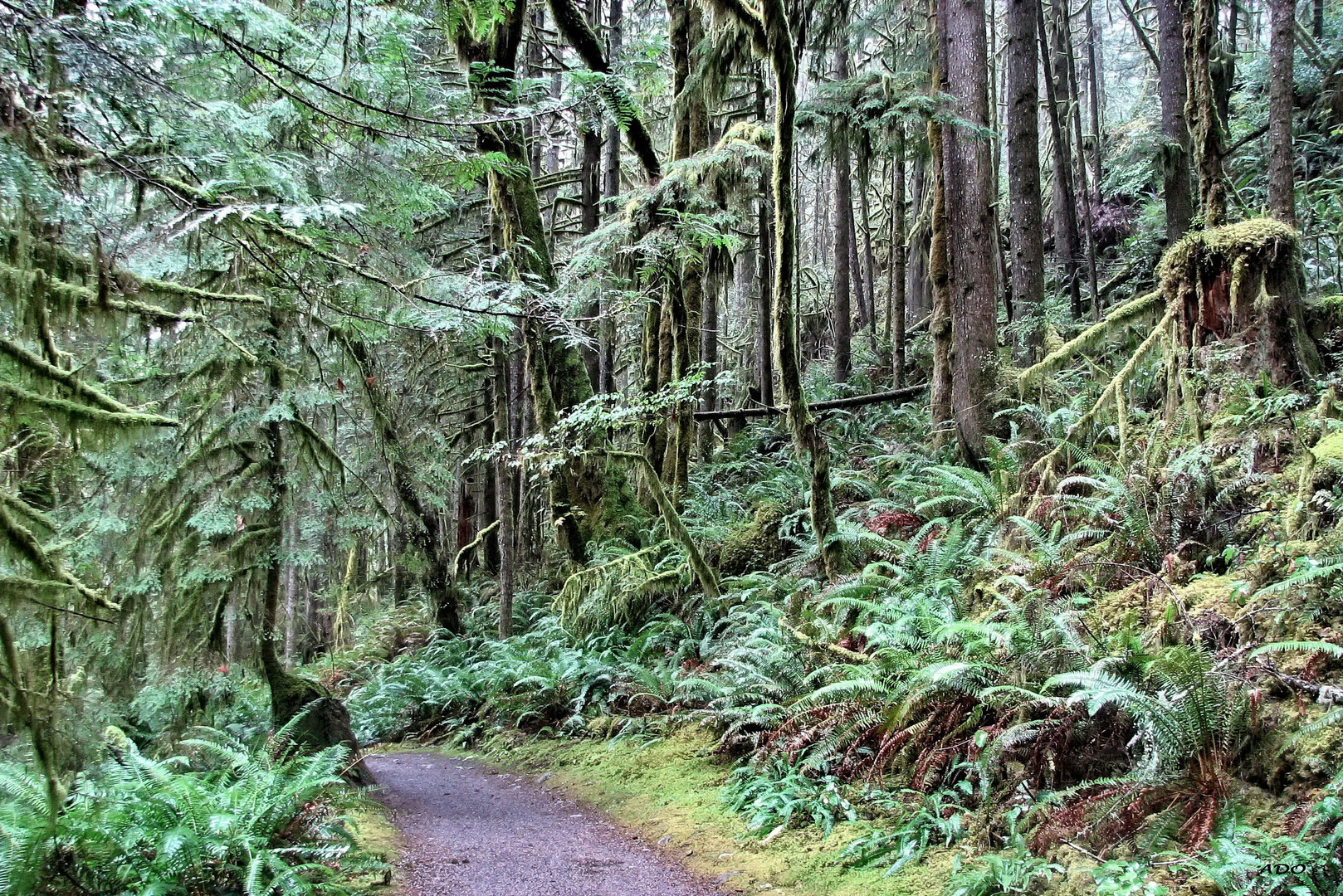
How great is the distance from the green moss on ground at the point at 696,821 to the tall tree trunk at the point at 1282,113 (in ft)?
29.1

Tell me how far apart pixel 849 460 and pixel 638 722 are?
6.16 meters

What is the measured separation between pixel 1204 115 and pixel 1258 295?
5.61 ft

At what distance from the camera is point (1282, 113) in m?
9.26

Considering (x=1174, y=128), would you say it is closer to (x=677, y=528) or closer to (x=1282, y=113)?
(x=1282, y=113)

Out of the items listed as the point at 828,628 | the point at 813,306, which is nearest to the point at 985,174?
the point at 828,628

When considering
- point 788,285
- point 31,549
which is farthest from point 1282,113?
point 31,549

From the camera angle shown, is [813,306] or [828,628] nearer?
[828,628]

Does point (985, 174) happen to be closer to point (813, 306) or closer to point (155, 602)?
point (155, 602)

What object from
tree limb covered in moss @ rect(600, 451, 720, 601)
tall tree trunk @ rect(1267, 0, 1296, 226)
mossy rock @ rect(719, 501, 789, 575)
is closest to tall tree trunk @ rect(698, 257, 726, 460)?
mossy rock @ rect(719, 501, 789, 575)

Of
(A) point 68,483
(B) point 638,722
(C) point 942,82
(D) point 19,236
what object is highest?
(C) point 942,82

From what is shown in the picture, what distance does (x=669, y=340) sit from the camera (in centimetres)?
1131

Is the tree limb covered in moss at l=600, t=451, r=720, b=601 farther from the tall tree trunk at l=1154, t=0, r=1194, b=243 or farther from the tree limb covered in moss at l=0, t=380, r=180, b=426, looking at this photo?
the tall tree trunk at l=1154, t=0, r=1194, b=243

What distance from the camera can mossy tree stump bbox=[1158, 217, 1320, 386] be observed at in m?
6.55

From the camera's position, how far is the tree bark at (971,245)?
31.8 feet
